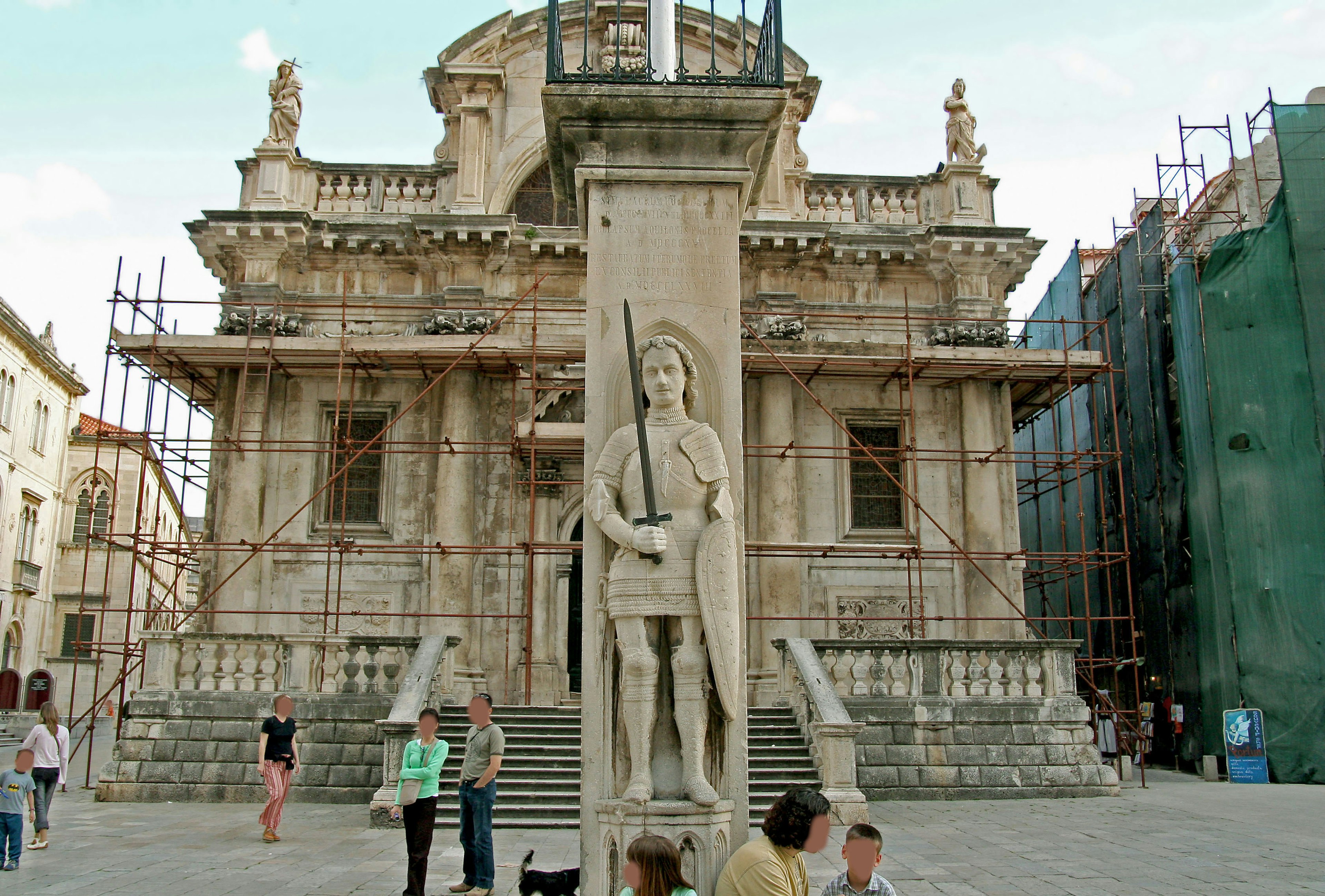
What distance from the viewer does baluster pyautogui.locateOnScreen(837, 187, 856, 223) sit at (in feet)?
67.7

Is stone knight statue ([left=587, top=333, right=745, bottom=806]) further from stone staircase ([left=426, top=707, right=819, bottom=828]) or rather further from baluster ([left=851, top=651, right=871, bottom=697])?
baluster ([left=851, top=651, right=871, bottom=697])

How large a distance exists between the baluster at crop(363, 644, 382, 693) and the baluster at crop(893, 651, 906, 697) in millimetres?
6634

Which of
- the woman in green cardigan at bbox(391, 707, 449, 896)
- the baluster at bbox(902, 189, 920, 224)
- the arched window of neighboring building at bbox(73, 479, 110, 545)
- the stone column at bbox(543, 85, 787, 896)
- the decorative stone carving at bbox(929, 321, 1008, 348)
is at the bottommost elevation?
the woman in green cardigan at bbox(391, 707, 449, 896)

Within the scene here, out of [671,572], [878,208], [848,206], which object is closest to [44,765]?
[671,572]

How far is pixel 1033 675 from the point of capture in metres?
14.6

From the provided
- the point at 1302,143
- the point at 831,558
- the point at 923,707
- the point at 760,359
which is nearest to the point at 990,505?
the point at 831,558

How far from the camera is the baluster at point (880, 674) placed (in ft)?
47.1

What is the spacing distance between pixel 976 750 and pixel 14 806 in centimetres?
1037

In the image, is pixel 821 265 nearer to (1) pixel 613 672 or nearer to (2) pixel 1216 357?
(2) pixel 1216 357

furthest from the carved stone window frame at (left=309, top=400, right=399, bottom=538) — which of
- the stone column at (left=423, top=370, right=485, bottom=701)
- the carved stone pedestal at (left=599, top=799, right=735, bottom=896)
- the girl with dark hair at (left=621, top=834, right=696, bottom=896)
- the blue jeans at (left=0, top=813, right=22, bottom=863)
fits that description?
the girl with dark hair at (left=621, top=834, right=696, bottom=896)

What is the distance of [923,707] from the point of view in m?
14.1

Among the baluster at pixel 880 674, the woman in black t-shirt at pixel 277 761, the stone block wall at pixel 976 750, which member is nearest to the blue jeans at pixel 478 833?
the woman in black t-shirt at pixel 277 761

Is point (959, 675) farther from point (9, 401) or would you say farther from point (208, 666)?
point (9, 401)

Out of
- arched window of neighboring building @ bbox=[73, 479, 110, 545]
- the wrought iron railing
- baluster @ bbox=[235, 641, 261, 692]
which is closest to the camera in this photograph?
the wrought iron railing
